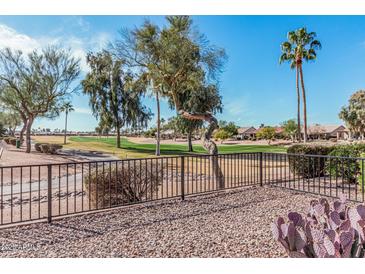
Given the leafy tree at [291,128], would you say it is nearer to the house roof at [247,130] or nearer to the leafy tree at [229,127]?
the leafy tree at [229,127]

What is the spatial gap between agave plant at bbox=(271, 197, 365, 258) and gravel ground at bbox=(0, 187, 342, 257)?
83 cm

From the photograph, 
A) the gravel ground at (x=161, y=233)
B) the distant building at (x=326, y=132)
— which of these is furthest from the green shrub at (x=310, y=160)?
the distant building at (x=326, y=132)

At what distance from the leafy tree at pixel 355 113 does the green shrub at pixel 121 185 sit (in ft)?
139

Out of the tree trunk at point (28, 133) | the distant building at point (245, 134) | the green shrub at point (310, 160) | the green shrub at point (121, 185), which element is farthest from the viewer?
the distant building at point (245, 134)

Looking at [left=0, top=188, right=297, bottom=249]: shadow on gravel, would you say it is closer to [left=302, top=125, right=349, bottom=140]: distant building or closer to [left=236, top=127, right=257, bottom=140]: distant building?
[left=302, top=125, right=349, bottom=140]: distant building

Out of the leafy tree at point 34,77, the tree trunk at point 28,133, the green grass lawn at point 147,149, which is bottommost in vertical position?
the green grass lawn at point 147,149

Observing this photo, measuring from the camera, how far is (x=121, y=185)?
212 inches

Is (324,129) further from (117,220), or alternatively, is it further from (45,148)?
(117,220)

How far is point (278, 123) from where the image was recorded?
73.1m

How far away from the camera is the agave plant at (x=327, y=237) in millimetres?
1851

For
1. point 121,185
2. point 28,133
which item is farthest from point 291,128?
point 121,185

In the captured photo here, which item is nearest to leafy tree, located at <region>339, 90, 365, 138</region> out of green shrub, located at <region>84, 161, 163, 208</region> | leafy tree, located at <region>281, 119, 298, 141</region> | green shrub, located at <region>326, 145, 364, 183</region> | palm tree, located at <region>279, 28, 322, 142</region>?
leafy tree, located at <region>281, 119, 298, 141</region>

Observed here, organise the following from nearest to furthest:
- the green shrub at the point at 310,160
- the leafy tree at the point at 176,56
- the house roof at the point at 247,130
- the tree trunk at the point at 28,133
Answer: the green shrub at the point at 310,160 → the leafy tree at the point at 176,56 → the tree trunk at the point at 28,133 → the house roof at the point at 247,130

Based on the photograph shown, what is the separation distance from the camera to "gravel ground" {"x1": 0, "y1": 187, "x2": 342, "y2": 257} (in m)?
2.89
